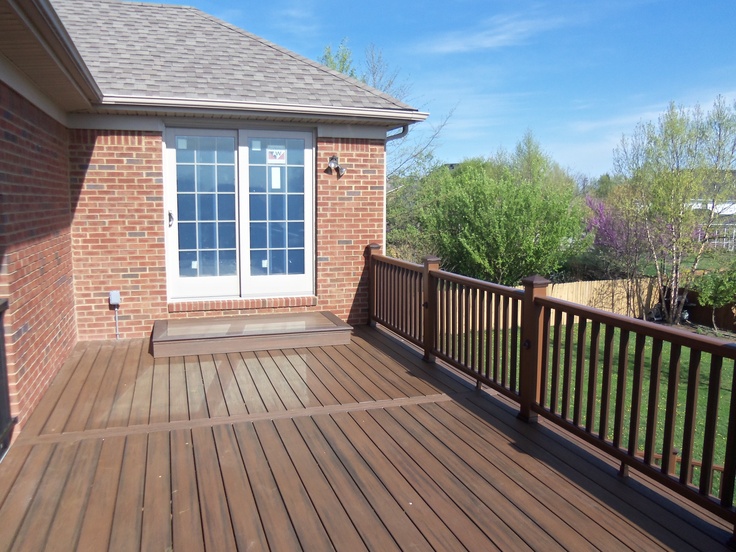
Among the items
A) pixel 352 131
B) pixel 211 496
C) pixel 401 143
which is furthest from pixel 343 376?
pixel 401 143

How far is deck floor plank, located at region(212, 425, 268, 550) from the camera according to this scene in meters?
2.41

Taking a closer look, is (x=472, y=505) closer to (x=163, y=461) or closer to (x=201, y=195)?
→ (x=163, y=461)

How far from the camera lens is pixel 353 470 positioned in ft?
9.97

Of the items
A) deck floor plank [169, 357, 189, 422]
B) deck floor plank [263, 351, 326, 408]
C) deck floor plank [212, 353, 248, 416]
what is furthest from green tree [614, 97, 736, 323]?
deck floor plank [169, 357, 189, 422]

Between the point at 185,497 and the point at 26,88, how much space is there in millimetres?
3068

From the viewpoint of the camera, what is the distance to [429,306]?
5.03 meters

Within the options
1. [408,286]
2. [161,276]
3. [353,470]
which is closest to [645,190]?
[408,286]

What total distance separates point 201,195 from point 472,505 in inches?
178

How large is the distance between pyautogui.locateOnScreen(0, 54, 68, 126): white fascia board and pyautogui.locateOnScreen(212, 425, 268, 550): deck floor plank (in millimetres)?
2504

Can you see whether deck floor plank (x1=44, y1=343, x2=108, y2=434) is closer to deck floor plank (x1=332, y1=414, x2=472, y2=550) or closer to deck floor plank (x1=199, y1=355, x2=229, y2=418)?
deck floor plank (x1=199, y1=355, x2=229, y2=418)

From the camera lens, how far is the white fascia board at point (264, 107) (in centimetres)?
527

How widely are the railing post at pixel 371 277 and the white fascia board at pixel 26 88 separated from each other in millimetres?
3293

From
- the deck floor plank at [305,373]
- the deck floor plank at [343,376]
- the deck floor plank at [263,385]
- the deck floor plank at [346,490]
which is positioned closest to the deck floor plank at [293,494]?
the deck floor plank at [346,490]

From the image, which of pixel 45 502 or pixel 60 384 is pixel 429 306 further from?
pixel 45 502
